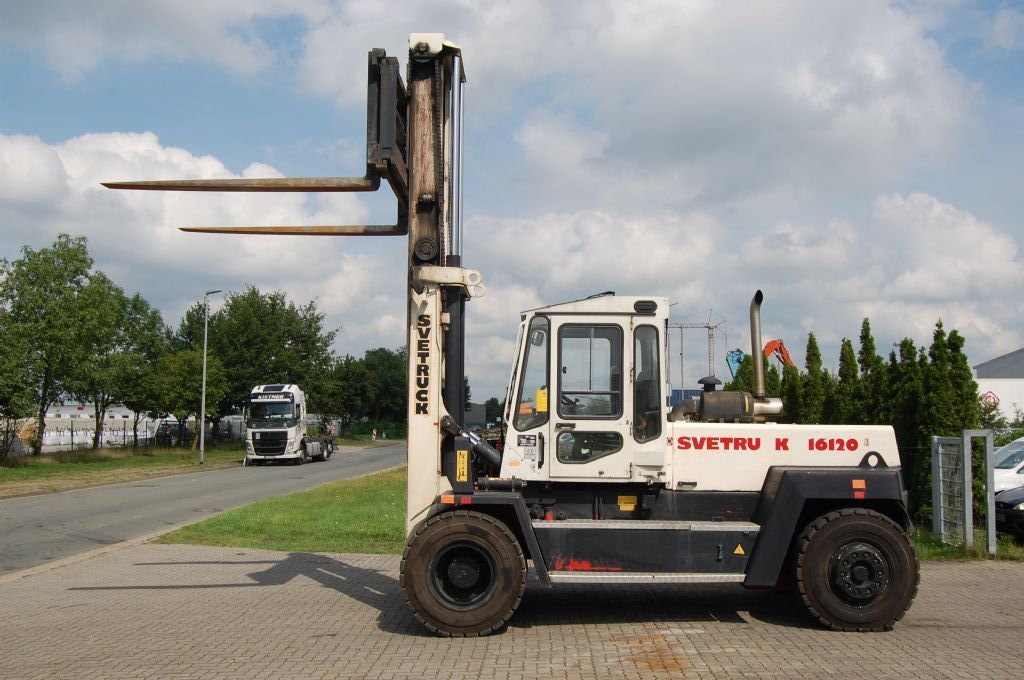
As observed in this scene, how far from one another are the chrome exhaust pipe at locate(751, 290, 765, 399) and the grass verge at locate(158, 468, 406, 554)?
627 centimetres

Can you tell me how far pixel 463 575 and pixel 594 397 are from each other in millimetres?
1932

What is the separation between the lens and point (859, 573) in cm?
778

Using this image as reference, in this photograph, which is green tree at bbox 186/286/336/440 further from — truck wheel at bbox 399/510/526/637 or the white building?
truck wheel at bbox 399/510/526/637

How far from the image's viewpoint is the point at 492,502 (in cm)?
773

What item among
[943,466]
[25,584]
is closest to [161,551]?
[25,584]

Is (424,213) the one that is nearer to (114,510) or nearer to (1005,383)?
(114,510)

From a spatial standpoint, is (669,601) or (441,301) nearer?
(441,301)

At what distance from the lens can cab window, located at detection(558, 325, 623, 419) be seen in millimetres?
7977

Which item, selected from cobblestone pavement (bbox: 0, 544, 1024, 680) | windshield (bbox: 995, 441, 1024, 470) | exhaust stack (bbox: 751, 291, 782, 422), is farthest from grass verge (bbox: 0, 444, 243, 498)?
windshield (bbox: 995, 441, 1024, 470)

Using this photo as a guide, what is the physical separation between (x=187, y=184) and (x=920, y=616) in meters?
7.93

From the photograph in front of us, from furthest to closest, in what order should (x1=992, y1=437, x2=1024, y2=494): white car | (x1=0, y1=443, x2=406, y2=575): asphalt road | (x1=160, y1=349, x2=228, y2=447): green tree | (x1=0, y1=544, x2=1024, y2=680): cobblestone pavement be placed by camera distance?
(x1=160, y1=349, x2=228, y2=447): green tree, (x1=992, y1=437, x2=1024, y2=494): white car, (x1=0, y1=443, x2=406, y2=575): asphalt road, (x1=0, y1=544, x2=1024, y2=680): cobblestone pavement

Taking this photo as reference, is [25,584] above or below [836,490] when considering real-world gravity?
below

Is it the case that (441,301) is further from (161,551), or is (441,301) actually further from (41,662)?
(161,551)

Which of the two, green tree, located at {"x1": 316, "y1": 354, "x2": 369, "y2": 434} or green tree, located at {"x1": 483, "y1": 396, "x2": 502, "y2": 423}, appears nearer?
green tree, located at {"x1": 483, "y1": 396, "x2": 502, "y2": 423}
